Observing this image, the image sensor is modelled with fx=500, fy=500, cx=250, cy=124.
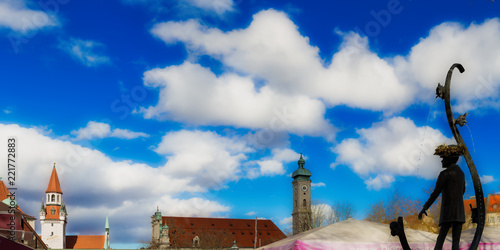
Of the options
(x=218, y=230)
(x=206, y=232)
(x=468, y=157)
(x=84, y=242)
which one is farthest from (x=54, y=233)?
(x=468, y=157)

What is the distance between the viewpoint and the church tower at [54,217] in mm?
132000

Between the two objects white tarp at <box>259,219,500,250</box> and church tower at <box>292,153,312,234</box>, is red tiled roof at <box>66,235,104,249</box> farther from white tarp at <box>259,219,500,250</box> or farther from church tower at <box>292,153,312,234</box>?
white tarp at <box>259,219,500,250</box>

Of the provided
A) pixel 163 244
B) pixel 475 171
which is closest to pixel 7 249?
pixel 475 171

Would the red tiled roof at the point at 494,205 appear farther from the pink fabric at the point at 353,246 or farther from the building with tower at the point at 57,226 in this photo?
the building with tower at the point at 57,226

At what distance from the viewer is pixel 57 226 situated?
134m

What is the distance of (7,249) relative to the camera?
6.80 meters

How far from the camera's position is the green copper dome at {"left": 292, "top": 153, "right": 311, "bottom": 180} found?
384ft

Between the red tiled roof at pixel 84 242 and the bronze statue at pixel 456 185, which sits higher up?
the bronze statue at pixel 456 185

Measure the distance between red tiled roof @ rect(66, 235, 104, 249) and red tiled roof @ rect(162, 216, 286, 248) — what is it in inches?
1669

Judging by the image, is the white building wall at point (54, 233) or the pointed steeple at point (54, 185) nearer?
the white building wall at point (54, 233)

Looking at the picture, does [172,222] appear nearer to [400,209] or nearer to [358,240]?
[400,209]

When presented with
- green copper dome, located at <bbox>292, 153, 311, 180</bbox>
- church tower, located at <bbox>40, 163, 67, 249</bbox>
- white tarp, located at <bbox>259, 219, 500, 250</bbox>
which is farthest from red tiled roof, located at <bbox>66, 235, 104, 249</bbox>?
white tarp, located at <bbox>259, 219, 500, 250</bbox>

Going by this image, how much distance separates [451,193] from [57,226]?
141m

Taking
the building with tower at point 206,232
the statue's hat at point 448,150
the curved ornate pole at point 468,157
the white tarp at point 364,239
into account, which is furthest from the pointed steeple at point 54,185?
the statue's hat at point 448,150
